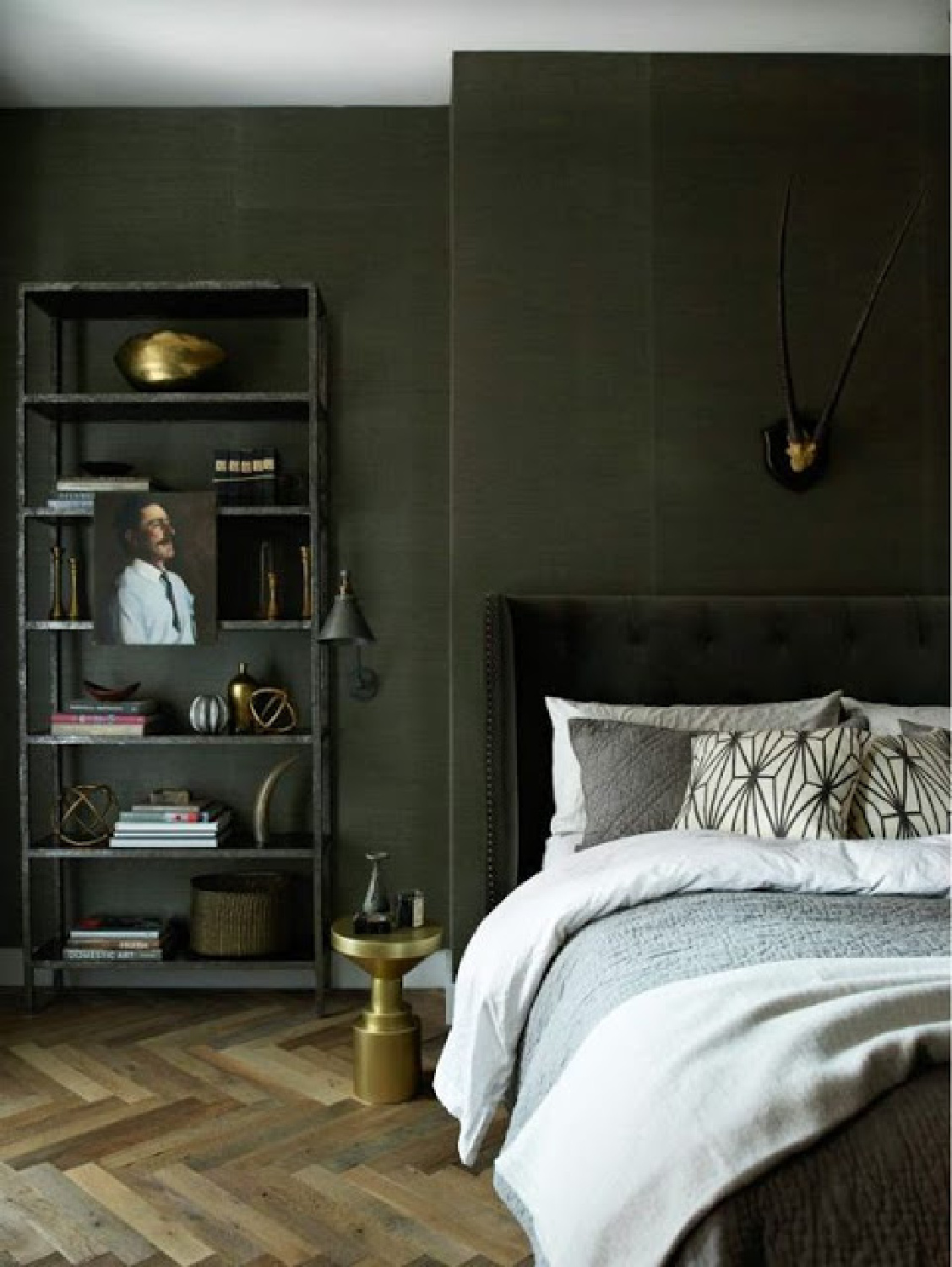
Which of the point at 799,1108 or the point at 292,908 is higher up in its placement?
the point at 799,1108

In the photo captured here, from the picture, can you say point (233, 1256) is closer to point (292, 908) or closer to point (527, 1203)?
point (527, 1203)

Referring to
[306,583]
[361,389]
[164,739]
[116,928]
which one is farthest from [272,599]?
[116,928]

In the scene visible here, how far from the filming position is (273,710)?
3781mm

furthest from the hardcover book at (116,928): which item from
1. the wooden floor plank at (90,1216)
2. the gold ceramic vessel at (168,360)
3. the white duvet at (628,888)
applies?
the gold ceramic vessel at (168,360)

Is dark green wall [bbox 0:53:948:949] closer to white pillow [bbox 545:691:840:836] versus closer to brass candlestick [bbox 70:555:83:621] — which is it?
white pillow [bbox 545:691:840:836]

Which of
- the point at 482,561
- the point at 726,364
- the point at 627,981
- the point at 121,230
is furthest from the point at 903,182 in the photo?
the point at 627,981

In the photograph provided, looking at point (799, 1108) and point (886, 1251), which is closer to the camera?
point (886, 1251)

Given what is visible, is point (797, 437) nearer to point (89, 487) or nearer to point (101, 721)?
point (89, 487)

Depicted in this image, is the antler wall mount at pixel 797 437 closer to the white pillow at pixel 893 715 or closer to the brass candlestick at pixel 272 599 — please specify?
the white pillow at pixel 893 715

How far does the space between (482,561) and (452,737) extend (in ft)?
1.63

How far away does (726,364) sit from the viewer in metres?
3.42

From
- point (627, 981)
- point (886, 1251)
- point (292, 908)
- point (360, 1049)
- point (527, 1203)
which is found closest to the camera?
point (886, 1251)

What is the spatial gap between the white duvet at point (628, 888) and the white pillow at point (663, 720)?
1.93 ft

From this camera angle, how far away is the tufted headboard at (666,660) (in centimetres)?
324
